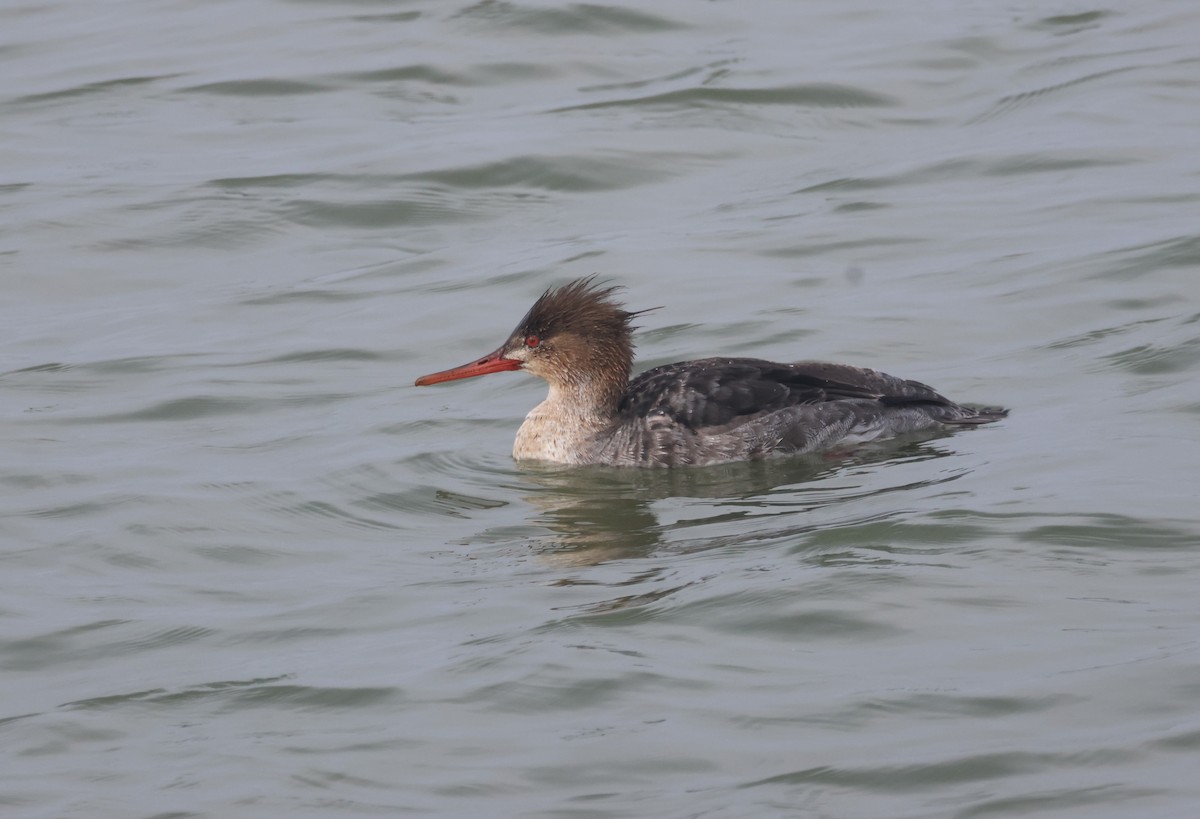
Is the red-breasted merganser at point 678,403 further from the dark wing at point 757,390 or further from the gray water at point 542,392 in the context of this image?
the gray water at point 542,392

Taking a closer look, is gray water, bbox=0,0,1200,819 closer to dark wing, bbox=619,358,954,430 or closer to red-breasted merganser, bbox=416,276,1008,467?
red-breasted merganser, bbox=416,276,1008,467

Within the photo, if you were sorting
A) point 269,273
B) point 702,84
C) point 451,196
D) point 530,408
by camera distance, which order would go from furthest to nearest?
point 702,84 → point 451,196 → point 269,273 → point 530,408

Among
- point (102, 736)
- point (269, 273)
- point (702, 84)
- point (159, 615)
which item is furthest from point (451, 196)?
point (102, 736)

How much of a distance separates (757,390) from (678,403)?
0.45 meters

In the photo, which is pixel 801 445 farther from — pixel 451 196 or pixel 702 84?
pixel 702 84

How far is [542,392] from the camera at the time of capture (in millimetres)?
12109

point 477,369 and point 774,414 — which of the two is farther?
point 477,369

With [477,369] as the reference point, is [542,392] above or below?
below

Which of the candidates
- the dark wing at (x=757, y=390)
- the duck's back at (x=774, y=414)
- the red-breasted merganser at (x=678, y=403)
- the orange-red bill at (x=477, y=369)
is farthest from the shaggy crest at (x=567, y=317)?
the duck's back at (x=774, y=414)

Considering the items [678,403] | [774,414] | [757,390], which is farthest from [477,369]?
[774,414]

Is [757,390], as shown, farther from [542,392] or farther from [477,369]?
[542,392]

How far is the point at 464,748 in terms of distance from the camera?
6457mm

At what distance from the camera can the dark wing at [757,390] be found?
1002 cm

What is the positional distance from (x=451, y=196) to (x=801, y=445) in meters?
6.14
